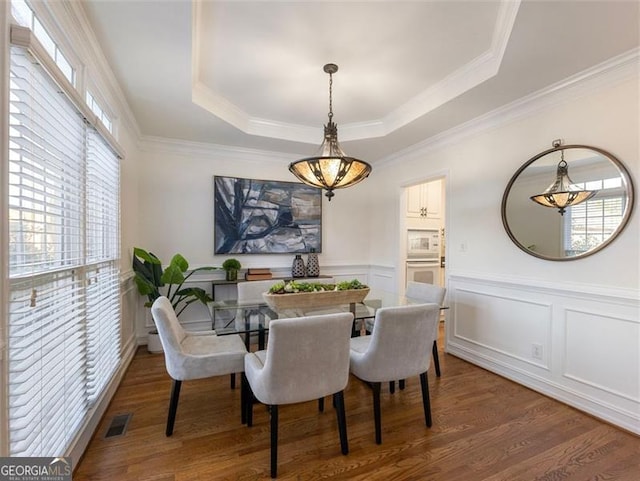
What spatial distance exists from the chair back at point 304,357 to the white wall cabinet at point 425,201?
3.38 m

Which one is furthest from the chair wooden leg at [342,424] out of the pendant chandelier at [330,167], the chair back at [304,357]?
the pendant chandelier at [330,167]

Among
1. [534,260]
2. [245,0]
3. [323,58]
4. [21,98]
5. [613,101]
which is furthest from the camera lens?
→ [534,260]

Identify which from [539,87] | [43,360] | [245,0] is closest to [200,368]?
[43,360]

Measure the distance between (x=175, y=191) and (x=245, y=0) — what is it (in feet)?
8.79

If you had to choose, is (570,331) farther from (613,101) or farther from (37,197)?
(37,197)

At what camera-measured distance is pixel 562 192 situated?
263 cm

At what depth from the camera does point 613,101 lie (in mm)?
2322

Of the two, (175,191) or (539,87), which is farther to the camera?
(175,191)

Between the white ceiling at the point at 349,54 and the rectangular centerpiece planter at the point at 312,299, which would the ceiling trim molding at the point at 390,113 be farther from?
the rectangular centerpiece planter at the point at 312,299

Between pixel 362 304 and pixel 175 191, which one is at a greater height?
pixel 175 191

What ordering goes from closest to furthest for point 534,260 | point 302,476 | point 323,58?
1. point 302,476
2. point 323,58
3. point 534,260

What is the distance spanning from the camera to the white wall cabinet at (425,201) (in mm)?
4855

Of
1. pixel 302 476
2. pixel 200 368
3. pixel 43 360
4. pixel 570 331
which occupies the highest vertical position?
pixel 43 360

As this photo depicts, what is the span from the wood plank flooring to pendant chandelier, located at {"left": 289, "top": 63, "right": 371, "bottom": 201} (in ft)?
6.07
